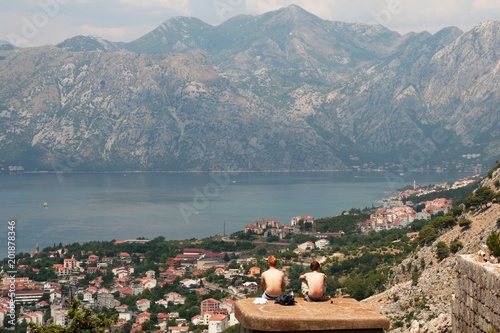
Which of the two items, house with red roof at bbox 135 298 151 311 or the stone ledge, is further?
house with red roof at bbox 135 298 151 311

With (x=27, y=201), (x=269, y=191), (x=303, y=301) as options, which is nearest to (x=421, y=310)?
(x=303, y=301)

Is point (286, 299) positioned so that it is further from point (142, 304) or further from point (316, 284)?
point (142, 304)

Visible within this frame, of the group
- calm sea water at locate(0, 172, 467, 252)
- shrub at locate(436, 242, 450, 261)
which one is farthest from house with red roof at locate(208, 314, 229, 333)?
calm sea water at locate(0, 172, 467, 252)

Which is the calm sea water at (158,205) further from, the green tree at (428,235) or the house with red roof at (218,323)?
the green tree at (428,235)

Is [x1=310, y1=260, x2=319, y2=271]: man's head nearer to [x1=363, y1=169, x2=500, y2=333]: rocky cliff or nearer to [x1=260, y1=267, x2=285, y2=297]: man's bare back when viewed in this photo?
[x1=260, y1=267, x2=285, y2=297]: man's bare back

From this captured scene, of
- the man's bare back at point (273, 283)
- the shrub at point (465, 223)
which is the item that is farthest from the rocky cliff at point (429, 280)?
the man's bare back at point (273, 283)

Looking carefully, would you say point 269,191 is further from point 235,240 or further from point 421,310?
point 421,310
